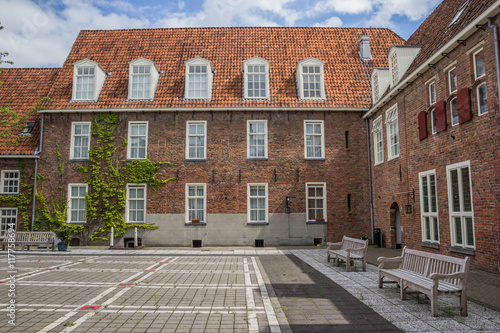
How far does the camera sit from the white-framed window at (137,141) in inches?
811

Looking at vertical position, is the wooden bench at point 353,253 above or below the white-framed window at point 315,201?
below

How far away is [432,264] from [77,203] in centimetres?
1782

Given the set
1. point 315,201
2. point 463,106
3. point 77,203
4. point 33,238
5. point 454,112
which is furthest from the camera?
point 77,203

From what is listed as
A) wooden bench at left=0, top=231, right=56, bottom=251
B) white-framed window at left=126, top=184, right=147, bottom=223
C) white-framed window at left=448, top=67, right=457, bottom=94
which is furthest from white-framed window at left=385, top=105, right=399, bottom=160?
wooden bench at left=0, top=231, right=56, bottom=251

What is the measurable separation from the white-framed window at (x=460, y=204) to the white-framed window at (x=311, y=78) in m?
9.96

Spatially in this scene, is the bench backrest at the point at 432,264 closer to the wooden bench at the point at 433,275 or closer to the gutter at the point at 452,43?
the wooden bench at the point at 433,275

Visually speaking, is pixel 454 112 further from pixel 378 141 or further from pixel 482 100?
pixel 378 141

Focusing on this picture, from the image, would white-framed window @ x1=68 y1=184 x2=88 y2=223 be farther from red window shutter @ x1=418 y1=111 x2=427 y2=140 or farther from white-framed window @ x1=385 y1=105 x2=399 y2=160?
red window shutter @ x1=418 y1=111 x2=427 y2=140

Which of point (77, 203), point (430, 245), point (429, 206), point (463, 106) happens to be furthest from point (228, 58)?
point (430, 245)

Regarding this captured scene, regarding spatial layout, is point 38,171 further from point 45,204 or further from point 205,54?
point 205,54

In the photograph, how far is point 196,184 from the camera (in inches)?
794

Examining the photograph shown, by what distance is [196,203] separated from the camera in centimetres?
2016

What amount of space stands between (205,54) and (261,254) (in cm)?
1248

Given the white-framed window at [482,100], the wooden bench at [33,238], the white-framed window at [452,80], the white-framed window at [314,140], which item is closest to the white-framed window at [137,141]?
the wooden bench at [33,238]
